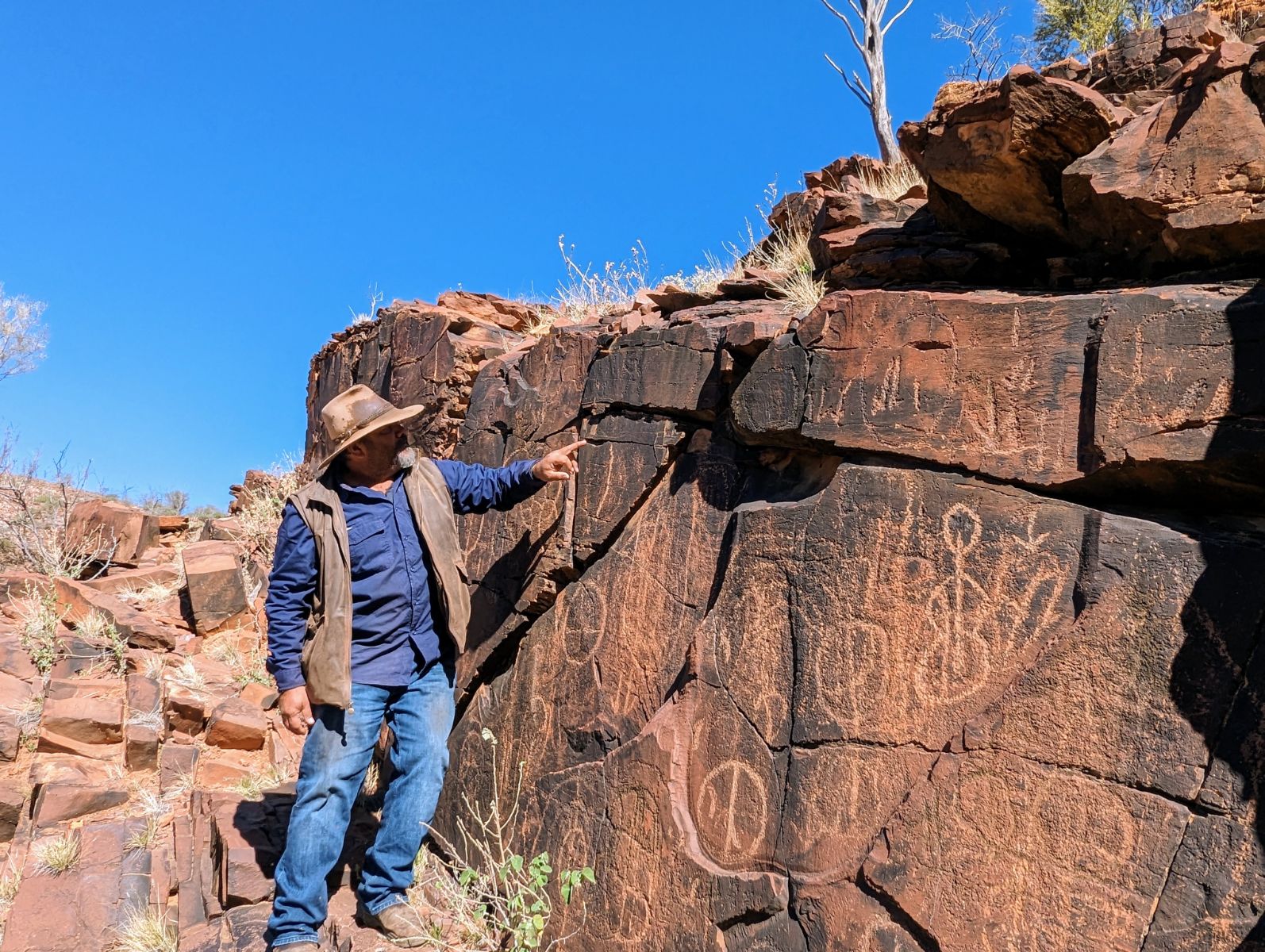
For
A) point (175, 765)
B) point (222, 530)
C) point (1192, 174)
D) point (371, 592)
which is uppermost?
point (1192, 174)

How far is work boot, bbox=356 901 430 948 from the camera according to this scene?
3.47 meters

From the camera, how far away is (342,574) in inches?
135

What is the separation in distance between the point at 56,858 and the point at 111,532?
5040 mm

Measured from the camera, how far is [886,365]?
3.00 m

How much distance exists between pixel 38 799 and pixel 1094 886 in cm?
516

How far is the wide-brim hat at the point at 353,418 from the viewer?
3527mm

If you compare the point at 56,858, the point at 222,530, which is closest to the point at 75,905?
the point at 56,858

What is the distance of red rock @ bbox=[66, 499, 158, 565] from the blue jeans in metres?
6.13

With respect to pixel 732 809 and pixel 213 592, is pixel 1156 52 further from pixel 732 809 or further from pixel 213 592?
pixel 213 592

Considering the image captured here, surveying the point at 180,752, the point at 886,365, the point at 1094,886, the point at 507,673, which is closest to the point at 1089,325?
the point at 886,365

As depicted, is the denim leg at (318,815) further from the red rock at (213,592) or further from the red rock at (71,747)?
the red rock at (213,592)

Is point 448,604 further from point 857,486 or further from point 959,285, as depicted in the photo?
point 959,285

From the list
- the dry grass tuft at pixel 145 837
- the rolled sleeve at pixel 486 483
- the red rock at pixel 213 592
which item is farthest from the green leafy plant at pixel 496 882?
the red rock at pixel 213 592

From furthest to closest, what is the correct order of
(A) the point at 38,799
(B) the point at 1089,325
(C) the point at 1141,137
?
(A) the point at 38,799 < (C) the point at 1141,137 < (B) the point at 1089,325
